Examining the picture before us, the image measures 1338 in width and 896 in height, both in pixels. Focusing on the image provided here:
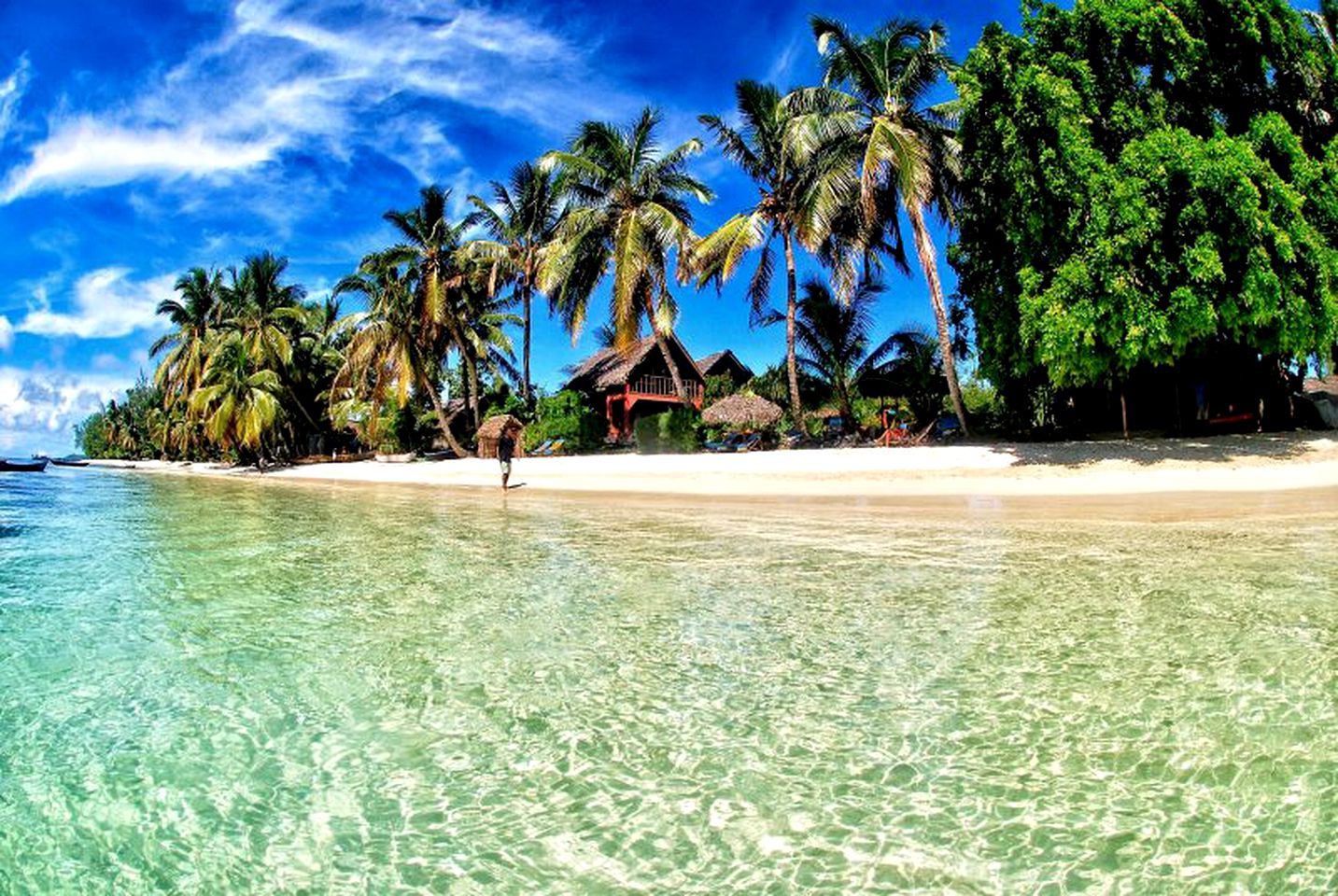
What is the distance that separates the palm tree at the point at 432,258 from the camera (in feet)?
94.2

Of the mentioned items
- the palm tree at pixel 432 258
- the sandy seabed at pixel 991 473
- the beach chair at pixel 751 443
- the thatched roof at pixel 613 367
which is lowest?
the sandy seabed at pixel 991 473

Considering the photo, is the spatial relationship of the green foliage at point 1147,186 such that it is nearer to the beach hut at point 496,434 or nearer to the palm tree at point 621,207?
the palm tree at point 621,207

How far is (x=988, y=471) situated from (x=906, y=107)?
10750mm

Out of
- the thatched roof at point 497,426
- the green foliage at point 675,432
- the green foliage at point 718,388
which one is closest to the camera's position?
the green foliage at point 675,432

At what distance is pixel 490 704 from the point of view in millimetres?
3537

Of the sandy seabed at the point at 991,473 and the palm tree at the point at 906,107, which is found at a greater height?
the palm tree at the point at 906,107

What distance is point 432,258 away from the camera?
96.0ft

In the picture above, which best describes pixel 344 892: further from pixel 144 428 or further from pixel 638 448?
pixel 144 428

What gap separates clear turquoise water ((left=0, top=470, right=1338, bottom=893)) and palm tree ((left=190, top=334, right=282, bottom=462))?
31.4 meters

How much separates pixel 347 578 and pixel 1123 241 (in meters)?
13.7

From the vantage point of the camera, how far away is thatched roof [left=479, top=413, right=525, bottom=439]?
2770cm

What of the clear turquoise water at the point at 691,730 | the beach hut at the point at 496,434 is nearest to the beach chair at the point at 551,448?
the beach hut at the point at 496,434

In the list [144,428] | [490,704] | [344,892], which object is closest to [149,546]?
[490,704]

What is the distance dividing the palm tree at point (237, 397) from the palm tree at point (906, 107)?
1154 inches
